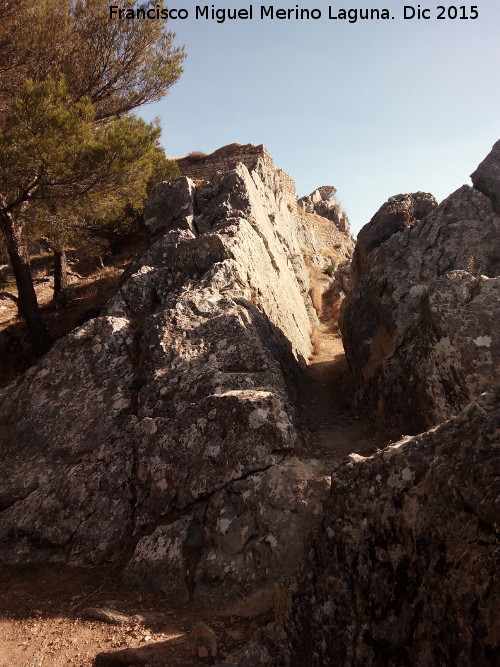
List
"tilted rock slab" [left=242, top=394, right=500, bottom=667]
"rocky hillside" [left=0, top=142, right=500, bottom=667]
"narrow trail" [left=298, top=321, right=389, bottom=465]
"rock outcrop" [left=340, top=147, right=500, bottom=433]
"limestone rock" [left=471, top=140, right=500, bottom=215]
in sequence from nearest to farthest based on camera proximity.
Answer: "tilted rock slab" [left=242, top=394, right=500, bottom=667], "rocky hillside" [left=0, top=142, right=500, bottom=667], "rock outcrop" [left=340, top=147, right=500, bottom=433], "narrow trail" [left=298, top=321, right=389, bottom=465], "limestone rock" [left=471, top=140, right=500, bottom=215]

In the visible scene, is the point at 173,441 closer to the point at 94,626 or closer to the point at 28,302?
the point at 94,626

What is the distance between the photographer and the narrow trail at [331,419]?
23.0 feet

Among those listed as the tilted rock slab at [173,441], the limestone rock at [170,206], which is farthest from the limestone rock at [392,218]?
the limestone rock at [170,206]

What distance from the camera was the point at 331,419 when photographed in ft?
27.1

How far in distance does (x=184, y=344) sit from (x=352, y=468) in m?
4.14

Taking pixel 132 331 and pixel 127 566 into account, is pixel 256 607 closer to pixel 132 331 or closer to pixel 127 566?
pixel 127 566

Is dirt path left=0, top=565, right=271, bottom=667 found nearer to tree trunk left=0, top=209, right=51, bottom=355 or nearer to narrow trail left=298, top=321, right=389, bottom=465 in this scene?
narrow trail left=298, top=321, right=389, bottom=465

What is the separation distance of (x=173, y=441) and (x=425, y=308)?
434cm

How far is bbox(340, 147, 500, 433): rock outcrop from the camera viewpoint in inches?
252

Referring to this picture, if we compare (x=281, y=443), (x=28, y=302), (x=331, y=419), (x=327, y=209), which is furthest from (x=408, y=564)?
(x=327, y=209)

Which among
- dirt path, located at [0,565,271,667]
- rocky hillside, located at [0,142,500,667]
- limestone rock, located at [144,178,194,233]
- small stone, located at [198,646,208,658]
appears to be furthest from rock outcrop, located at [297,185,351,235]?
small stone, located at [198,646,208,658]

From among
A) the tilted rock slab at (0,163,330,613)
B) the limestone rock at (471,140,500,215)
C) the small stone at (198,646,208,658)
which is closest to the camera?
the small stone at (198,646,208,658)

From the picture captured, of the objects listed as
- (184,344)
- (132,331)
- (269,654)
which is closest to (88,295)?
(132,331)

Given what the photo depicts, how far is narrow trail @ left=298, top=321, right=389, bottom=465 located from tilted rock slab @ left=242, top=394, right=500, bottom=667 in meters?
2.03
